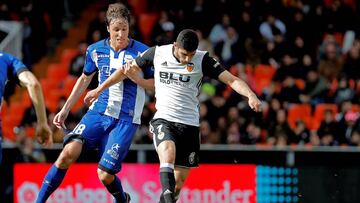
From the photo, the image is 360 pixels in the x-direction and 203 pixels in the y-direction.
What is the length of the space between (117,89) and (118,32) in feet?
2.18

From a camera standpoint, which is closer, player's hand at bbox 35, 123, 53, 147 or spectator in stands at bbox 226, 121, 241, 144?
player's hand at bbox 35, 123, 53, 147

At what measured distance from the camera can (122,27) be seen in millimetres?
12234

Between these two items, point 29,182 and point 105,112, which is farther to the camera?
point 29,182

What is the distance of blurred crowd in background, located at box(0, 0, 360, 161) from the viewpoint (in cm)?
1950

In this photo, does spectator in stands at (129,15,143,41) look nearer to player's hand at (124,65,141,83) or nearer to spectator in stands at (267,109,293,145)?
spectator in stands at (267,109,293,145)

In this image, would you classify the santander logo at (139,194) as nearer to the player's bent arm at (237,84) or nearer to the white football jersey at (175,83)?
the white football jersey at (175,83)

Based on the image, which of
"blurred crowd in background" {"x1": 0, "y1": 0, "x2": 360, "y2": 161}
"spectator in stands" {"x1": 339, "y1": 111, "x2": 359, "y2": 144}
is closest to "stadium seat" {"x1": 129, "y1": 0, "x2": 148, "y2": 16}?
"blurred crowd in background" {"x1": 0, "y1": 0, "x2": 360, "y2": 161}

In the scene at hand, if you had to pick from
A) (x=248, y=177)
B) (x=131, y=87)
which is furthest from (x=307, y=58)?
(x=131, y=87)

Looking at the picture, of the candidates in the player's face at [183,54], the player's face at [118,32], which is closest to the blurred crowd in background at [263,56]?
the player's face at [118,32]

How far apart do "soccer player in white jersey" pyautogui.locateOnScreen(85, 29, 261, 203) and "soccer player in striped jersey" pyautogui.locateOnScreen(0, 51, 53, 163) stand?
2328mm

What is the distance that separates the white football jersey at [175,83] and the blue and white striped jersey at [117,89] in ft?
1.52

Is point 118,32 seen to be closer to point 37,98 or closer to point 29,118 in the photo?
point 37,98

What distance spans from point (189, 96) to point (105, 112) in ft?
3.56

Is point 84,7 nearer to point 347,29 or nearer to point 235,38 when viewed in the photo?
point 235,38
